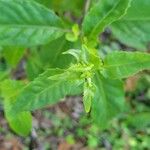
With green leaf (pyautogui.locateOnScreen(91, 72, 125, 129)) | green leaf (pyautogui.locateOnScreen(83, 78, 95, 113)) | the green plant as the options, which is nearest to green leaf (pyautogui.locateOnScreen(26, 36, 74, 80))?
the green plant

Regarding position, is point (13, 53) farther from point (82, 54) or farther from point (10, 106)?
point (82, 54)

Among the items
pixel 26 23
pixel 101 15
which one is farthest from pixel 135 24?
pixel 26 23

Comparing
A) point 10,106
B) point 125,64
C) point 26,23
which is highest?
point 26,23

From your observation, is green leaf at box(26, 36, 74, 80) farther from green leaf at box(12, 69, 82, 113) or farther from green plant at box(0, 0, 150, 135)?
green leaf at box(12, 69, 82, 113)

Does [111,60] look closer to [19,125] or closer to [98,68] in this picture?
[98,68]

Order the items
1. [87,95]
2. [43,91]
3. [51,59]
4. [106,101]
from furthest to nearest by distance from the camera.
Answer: [51,59]
[106,101]
[43,91]
[87,95]

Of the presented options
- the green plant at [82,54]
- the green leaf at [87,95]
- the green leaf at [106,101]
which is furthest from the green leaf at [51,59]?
the green leaf at [87,95]

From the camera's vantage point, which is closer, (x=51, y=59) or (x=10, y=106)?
(x=10, y=106)
